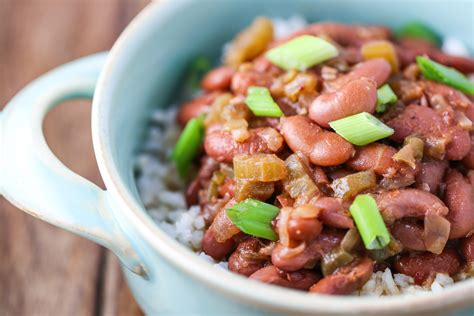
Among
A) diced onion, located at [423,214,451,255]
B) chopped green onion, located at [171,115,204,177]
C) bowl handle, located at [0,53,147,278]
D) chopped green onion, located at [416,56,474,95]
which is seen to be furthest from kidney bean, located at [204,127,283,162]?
chopped green onion, located at [416,56,474,95]

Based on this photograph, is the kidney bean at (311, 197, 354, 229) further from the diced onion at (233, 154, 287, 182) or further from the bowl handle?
the bowl handle

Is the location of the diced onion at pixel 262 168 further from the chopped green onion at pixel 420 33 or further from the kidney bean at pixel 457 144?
the chopped green onion at pixel 420 33

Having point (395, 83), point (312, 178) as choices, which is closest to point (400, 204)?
point (312, 178)

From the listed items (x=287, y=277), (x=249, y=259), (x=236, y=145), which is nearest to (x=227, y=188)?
(x=236, y=145)

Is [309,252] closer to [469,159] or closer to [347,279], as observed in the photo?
[347,279]

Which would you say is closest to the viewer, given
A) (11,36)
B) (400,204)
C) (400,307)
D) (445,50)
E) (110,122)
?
(400,307)

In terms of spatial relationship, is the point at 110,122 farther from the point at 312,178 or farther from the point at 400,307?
the point at 400,307

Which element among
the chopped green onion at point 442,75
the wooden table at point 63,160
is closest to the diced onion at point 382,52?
the chopped green onion at point 442,75
